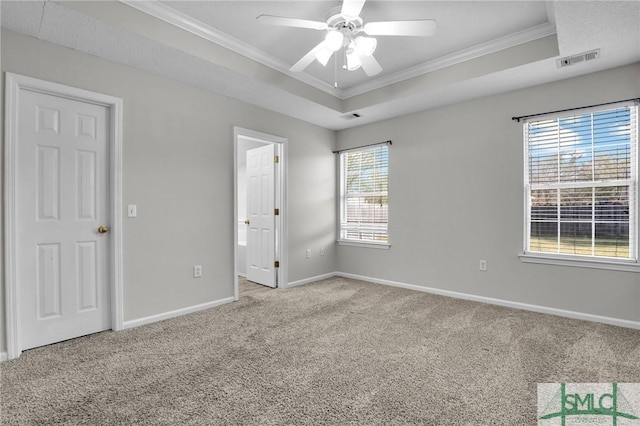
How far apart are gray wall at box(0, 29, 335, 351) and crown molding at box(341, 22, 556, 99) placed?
130 centimetres

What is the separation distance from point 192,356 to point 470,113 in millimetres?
3880

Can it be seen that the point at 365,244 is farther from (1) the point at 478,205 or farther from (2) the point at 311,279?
(1) the point at 478,205

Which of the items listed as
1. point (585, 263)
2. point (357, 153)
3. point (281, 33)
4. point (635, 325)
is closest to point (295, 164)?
point (357, 153)

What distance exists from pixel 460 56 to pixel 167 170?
126 inches

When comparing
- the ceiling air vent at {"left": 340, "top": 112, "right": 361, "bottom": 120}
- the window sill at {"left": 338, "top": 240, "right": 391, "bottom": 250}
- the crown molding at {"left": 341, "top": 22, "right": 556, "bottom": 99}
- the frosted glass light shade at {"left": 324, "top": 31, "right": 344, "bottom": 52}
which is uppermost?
the crown molding at {"left": 341, "top": 22, "right": 556, "bottom": 99}

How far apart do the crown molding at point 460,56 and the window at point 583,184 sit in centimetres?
91

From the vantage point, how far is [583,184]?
3.17 metres

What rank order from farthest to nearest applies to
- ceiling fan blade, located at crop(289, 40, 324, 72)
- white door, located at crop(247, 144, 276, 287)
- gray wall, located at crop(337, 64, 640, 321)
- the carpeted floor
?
white door, located at crop(247, 144, 276, 287) → gray wall, located at crop(337, 64, 640, 321) → ceiling fan blade, located at crop(289, 40, 324, 72) → the carpeted floor

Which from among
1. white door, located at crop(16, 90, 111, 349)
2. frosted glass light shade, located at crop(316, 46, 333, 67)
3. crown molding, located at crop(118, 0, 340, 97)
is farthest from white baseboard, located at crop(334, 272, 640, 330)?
white door, located at crop(16, 90, 111, 349)

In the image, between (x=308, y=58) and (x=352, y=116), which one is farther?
(x=352, y=116)

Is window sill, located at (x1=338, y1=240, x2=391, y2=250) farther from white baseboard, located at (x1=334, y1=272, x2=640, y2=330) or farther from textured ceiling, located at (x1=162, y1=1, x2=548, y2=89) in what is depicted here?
textured ceiling, located at (x1=162, y1=1, x2=548, y2=89)

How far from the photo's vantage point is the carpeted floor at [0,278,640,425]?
1726 mm

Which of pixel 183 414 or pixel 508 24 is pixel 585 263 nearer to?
pixel 508 24

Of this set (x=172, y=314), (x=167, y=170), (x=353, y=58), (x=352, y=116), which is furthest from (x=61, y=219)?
(x=352, y=116)
